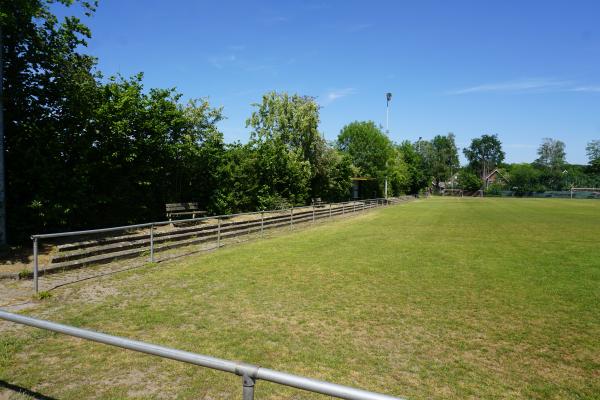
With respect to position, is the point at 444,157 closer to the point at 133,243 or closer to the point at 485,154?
the point at 485,154

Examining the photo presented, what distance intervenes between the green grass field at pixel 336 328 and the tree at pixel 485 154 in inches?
5977

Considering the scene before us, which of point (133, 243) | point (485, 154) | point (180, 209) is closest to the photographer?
point (133, 243)

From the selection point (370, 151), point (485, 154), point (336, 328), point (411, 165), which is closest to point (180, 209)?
point (336, 328)

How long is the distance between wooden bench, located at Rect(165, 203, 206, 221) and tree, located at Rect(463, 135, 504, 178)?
149 meters

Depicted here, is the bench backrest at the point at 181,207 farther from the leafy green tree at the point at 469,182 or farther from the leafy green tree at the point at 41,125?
the leafy green tree at the point at 469,182

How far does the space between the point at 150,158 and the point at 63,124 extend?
3.52 m

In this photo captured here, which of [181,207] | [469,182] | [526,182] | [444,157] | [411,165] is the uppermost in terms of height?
[444,157]

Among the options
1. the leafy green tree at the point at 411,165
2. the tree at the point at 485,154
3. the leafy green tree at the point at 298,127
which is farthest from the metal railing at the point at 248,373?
the tree at the point at 485,154

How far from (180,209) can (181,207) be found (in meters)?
0.11

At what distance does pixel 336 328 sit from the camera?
18.2 feet

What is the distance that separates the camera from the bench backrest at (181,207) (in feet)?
49.9

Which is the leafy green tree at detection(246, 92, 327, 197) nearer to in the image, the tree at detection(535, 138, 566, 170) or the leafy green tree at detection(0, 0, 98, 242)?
the leafy green tree at detection(0, 0, 98, 242)

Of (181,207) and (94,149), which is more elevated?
(94,149)

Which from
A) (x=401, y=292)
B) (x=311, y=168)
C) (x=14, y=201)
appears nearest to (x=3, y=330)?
(x=401, y=292)
